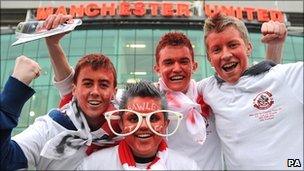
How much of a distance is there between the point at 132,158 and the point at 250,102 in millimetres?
1103

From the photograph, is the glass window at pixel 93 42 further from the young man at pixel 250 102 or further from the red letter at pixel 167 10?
the young man at pixel 250 102

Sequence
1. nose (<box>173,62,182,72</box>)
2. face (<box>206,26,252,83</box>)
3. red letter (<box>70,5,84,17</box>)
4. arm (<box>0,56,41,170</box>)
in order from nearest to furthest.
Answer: arm (<box>0,56,41,170</box>) → face (<box>206,26,252,83</box>) → nose (<box>173,62,182,72</box>) → red letter (<box>70,5,84,17</box>)

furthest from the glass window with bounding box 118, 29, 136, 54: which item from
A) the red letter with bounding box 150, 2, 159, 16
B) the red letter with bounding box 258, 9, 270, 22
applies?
the red letter with bounding box 258, 9, 270, 22

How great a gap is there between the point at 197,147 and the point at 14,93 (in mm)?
1682

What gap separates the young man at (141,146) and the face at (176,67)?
61 centimetres

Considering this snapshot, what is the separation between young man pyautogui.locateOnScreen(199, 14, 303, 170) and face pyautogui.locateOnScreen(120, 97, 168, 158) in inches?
26.8

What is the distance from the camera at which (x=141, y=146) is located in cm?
266

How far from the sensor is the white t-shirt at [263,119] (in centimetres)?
287

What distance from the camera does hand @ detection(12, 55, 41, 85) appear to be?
244 cm

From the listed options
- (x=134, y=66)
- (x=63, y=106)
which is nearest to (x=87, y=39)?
(x=134, y=66)

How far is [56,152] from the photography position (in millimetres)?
2635

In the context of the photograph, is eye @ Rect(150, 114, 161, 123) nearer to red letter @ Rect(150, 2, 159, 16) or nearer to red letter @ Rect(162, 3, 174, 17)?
red letter @ Rect(162, 3, 174, 17)

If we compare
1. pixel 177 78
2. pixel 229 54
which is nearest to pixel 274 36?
pixel 229 54

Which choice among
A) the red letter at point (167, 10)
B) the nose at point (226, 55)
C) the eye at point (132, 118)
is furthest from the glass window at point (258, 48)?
the eye at point (132, 118)
